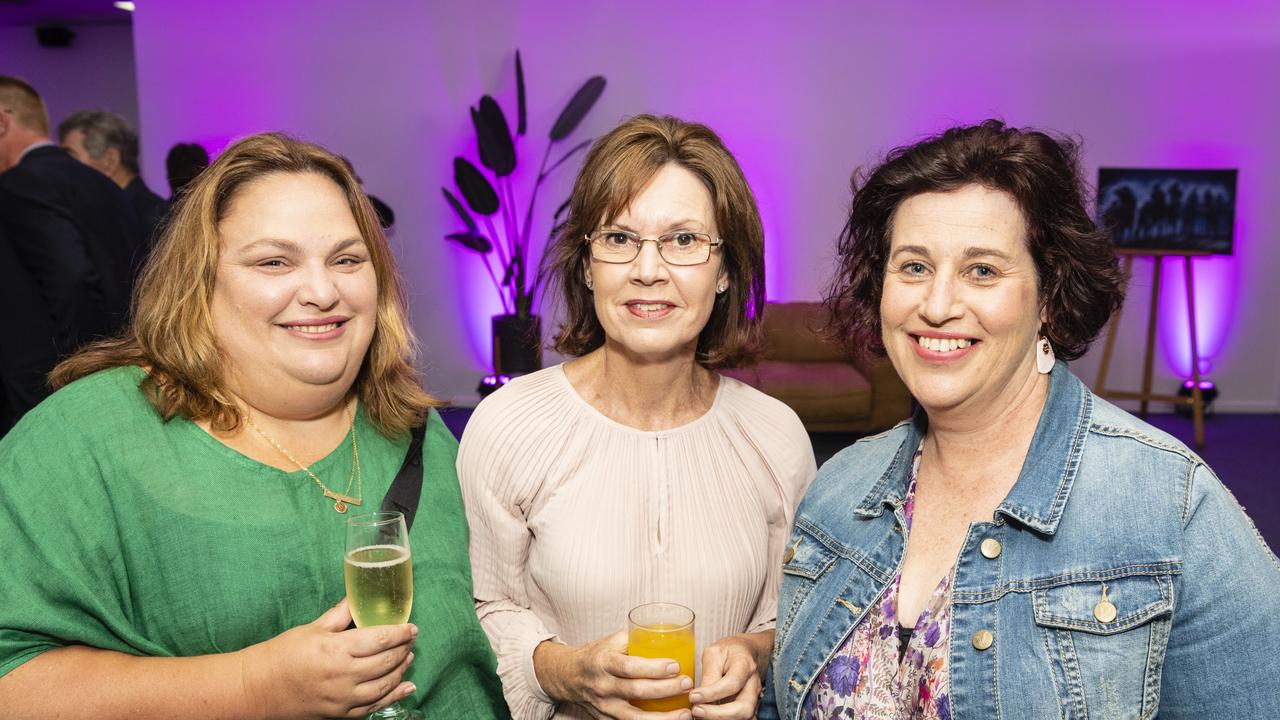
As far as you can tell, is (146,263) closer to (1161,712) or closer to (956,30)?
(1161,712)

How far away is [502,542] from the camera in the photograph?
2070 millimetres

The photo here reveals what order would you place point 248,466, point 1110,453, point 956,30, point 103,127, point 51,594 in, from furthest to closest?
point 956,30
point 103,127
point 248,466
point 1110,453
point 51,594

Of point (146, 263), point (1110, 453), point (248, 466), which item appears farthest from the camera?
point (146, 263)

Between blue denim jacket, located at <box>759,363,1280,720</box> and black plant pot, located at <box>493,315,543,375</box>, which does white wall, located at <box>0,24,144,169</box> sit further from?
blue denim jacket, located at <box>759,363,1280,720</box>

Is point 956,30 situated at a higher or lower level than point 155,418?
higher

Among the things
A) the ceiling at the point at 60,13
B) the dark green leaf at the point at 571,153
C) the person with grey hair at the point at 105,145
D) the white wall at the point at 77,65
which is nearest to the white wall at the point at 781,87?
the dark green leaf at the point at 571,153

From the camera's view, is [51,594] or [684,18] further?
[684,18]

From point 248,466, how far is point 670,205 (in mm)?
1030

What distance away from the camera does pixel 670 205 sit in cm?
204

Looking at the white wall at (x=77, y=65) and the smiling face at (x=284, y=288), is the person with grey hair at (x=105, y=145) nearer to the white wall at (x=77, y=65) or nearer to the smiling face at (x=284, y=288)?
the smiling face at (x=284, y=288)

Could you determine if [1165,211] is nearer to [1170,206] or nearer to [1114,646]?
[1170,206]

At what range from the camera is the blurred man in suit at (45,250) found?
Answer: 4.33m

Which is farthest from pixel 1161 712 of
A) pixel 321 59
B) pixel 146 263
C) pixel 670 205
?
pixel 321 59

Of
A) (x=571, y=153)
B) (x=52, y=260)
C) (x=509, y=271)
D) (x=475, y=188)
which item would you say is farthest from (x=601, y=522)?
(x=571, y=153)
